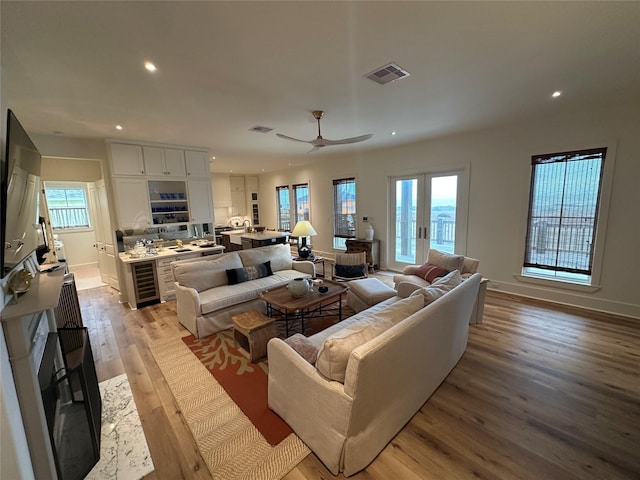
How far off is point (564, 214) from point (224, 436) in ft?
16.9

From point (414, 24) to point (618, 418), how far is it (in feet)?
10.8

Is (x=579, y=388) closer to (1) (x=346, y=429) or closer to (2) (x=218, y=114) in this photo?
(1) (x=346, y=429)

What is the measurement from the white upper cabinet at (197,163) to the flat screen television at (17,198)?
3248 millimetres

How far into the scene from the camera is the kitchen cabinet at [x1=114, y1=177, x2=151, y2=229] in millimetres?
4414

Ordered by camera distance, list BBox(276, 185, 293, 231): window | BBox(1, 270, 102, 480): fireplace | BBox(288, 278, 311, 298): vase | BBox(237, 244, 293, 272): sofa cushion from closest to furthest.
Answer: BBox(1, 270, 102, 480): fireplace
BBox(288, 278, 311, 298): vase
BBox(237, 244, 293, 272): sofa cushion
BBox(276, 185, 293, 231): window

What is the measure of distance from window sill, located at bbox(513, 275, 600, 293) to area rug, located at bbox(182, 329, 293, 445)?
435cm

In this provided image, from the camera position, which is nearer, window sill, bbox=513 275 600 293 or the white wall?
the white wall

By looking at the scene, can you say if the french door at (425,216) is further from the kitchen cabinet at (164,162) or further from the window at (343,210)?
the kitchen cabinet at (164,162)

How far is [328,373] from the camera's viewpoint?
1.61m

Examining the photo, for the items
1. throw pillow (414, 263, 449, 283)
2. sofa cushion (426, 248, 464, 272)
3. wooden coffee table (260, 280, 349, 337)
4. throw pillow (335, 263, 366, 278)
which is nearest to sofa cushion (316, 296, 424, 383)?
wooden coffee table (260, 280, 349, 337)

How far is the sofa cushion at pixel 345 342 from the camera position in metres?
1.58

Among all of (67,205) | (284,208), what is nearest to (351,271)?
(284,208)

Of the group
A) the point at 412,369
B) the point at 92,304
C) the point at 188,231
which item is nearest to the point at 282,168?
the point at 188,231

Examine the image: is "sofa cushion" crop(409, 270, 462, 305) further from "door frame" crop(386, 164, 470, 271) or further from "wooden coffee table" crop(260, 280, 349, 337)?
"door frame" crop(386, 164, 470, 271)
